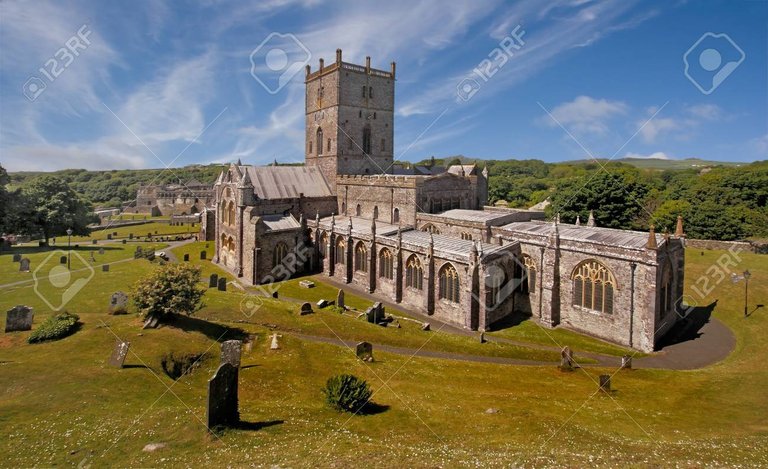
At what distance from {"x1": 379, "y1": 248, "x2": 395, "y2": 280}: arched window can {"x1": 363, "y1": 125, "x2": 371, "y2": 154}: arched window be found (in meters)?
19.2

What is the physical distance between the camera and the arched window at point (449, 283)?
31891 millimetres

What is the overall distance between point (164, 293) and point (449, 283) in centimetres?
1936

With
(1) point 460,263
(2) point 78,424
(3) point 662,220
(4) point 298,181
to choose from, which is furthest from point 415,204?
(3) point 662,220

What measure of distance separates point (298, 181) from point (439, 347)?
30.2 m

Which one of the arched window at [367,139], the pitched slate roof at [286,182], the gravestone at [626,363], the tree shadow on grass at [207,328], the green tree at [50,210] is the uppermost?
the arched window at [367,139]

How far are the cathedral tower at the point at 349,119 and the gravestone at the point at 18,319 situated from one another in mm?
33382

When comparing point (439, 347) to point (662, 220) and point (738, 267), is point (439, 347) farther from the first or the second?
point (662, 220)

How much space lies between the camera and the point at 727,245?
183 feet

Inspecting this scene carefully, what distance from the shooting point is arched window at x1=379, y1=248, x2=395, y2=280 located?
37531 mm

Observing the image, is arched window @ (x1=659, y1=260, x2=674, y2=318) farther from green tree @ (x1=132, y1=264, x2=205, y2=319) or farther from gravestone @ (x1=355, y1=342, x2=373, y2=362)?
green tree @ (x1=132, y1=264, x2=205, y2=319)

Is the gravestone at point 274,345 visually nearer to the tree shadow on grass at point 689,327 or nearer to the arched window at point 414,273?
the arched window at point 414,273

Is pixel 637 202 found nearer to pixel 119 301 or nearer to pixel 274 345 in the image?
pixel 274 345

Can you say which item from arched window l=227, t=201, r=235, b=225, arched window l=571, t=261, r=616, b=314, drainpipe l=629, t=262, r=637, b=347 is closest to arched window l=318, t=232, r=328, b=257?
arched window l=227, t=201, r=235, b=225

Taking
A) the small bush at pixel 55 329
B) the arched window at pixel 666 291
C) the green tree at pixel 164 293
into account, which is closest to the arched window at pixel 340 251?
the green tree at pixel 164 293
